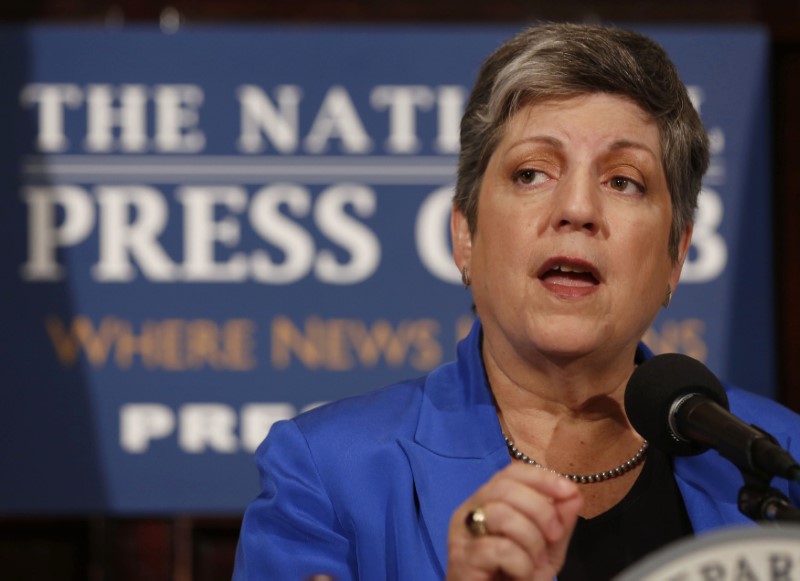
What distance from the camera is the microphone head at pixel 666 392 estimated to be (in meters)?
1.12

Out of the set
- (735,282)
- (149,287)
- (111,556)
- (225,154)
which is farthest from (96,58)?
(735,282)

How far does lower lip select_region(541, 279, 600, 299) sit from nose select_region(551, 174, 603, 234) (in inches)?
2.6

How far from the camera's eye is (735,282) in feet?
8.41

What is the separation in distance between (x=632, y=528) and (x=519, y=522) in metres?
0.45

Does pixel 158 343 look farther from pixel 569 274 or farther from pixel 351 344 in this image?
pixel 569 274

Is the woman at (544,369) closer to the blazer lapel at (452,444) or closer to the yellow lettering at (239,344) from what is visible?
the blazer lapel at (452,444)

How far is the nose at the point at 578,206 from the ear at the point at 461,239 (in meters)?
0.20

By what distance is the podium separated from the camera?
31.9 inches

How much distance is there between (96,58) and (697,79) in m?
1.32

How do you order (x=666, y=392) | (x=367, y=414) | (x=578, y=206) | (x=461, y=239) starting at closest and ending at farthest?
1. (x=666, y=392)
2. (x=578, y=206)
3. (x=367, y=414)
4. (x=461, y=239)

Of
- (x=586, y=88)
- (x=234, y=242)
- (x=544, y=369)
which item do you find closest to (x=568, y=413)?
(x=544, y=369)

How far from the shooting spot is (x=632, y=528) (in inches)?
56.2

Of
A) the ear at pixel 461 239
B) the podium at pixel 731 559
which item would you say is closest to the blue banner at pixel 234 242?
the ear at pixel 461 239

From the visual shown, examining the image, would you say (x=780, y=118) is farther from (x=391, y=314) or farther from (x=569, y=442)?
(x=569, y=442)
